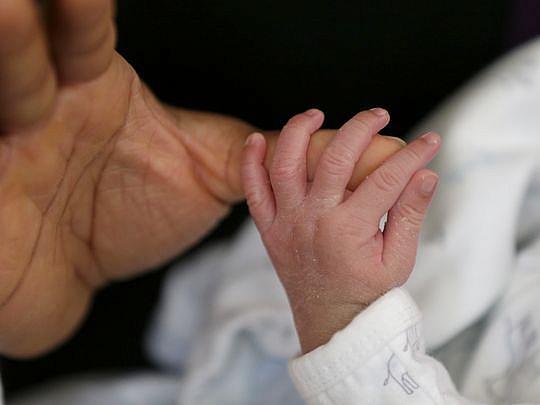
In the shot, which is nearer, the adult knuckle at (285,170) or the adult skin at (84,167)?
the adult skin at (84,167)

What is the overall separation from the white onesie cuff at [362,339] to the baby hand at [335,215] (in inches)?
0.4

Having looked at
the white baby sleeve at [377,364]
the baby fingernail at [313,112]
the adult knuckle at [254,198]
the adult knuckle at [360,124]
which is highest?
the adult knuckle at [360,124]

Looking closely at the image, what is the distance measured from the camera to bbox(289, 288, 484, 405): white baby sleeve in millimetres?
464

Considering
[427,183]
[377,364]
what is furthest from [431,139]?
[377,364]

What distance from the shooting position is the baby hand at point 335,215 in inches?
17.4

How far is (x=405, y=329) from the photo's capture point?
0.47 meters

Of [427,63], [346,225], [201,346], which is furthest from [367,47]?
[201,346]

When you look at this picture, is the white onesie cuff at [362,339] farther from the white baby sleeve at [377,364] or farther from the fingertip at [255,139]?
the fingertip at [255,139]

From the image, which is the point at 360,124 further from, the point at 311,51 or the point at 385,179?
the point at 311,51

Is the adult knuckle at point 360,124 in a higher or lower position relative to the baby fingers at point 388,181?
higher

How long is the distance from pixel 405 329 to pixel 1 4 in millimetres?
280

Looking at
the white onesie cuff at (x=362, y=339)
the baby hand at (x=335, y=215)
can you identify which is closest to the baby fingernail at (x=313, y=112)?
the baby hand at (x=335, y=215)

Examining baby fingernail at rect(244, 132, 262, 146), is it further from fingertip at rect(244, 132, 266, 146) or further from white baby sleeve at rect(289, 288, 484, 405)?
white baby sleeve at rect(289, 288, 484, 405)

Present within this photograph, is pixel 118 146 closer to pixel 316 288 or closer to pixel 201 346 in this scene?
pixel 316 288
